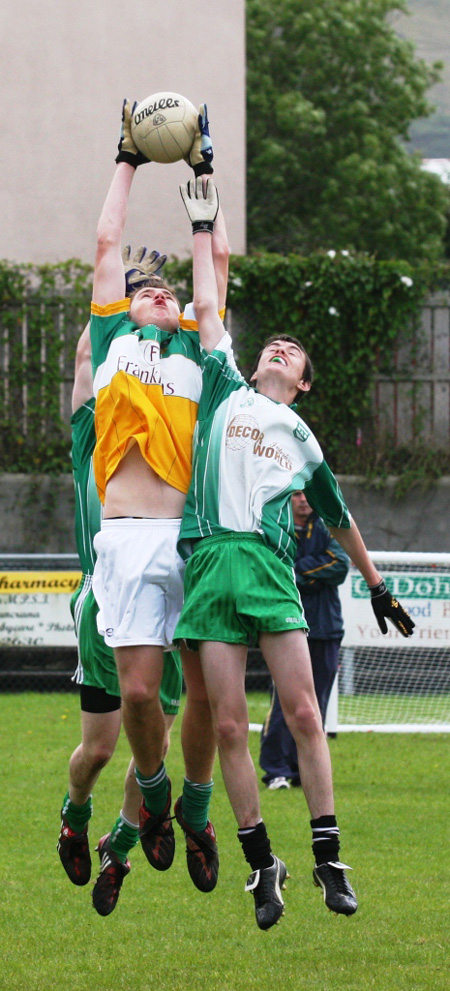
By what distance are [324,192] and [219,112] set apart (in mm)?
14040

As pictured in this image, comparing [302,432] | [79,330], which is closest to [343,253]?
[79,330]

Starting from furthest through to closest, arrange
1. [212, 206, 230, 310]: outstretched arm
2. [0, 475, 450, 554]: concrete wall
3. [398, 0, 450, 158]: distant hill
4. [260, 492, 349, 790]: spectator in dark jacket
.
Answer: [398, 0, 450, 158]: distant hill, [0, 475, 450, 554]: concrete wall, [260, 492, 349, 790]: spectator in dark jacket, [212, 206, 230, 310]: outstretched arm

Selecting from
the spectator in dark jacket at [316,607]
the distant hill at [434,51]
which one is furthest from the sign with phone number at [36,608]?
the distant hill at [434,51]

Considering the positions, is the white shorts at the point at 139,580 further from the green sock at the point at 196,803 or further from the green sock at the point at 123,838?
the green sock at the point at 123,838

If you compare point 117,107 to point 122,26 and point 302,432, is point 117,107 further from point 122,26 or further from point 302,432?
point 302,432

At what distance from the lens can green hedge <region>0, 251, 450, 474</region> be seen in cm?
1564

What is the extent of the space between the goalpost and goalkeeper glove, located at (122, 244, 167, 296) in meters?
6.01

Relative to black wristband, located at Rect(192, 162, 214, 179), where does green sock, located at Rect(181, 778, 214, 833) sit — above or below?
below

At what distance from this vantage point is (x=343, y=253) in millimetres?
15766

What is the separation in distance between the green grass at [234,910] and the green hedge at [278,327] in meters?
6.40

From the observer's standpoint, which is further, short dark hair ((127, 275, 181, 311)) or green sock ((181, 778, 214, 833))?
short dark hair ((127, 275, 181, 311))

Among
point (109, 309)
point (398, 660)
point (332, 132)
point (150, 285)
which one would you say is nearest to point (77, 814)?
point (109, 309)

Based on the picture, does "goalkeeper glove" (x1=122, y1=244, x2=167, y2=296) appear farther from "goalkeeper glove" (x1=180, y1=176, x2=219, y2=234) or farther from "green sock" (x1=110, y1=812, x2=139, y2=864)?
"green sock" (x1=110, y1=812, x2=139, y2=864)

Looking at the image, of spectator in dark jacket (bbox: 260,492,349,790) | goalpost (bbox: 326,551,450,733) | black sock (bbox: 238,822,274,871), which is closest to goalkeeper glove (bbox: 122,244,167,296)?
black sock (bbox: 238,822,274,871)
